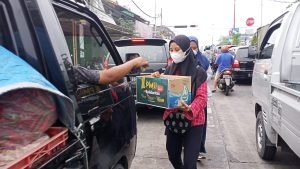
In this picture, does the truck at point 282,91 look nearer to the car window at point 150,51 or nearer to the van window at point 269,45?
the van window at point 269,45

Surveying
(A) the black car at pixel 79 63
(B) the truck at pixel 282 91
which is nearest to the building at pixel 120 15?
(B) the truck at pixel 282 91

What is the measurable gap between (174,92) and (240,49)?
540 inches

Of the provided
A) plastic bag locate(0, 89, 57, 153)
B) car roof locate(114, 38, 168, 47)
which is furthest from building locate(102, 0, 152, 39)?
plastic bag locate(0, 89, 57, 153)

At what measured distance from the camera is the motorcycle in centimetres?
1249

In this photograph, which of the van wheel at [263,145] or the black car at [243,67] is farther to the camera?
the black car at [243,67]

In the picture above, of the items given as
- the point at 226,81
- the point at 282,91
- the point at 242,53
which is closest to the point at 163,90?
the point at 282,91

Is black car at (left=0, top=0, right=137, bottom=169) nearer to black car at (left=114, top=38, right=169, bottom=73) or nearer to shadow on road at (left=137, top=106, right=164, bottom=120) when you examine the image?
black car at (left=114, top=38, right=169, bottom=73)

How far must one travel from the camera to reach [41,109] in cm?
174

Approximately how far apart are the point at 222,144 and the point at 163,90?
3.41m

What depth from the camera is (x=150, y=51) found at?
821cm

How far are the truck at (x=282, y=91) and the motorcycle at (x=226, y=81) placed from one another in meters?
7.14

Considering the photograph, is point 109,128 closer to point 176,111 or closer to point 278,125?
point 176,111

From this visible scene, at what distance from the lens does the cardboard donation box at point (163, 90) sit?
3.04 m

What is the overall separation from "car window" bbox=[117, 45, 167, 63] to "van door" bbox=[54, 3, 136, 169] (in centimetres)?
461
